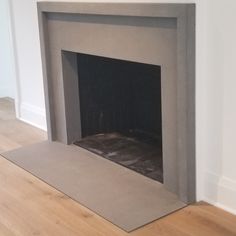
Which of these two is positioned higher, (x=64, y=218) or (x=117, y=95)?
(x=117, y=95)

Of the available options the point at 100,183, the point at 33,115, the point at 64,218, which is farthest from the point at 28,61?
the point at 64,218

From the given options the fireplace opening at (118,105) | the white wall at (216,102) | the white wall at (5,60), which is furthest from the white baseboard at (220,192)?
the white wall at (5,60)

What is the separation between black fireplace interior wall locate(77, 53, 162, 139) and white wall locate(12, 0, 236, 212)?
943mm

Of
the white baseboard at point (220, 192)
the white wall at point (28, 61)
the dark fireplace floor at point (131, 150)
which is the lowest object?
the dark fireplace floor at point (131, 150)

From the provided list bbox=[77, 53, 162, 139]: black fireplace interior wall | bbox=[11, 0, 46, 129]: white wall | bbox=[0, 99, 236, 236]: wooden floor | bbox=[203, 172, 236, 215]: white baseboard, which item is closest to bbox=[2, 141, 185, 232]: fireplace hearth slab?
bbox=[0, 99, 236, 236]: wooden floor

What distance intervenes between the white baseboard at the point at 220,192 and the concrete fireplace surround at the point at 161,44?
8 cm

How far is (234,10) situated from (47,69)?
158cm

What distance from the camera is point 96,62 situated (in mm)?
3297

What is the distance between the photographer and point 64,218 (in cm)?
231

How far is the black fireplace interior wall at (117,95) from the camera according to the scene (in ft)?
10.8

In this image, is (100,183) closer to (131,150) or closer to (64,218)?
(64,218)

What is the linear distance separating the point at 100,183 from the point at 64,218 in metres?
0.40

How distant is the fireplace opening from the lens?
3.24 m

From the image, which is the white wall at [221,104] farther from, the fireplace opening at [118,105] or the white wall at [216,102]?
the fireplace opening at [118,105]
